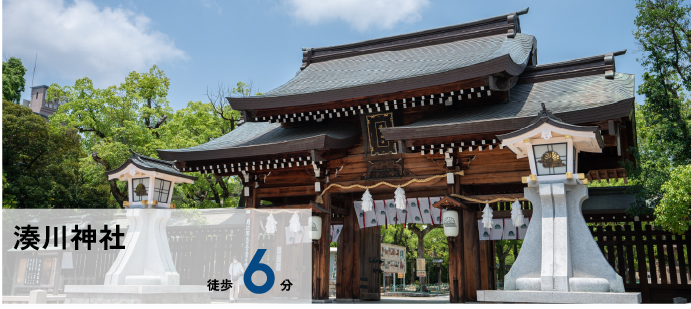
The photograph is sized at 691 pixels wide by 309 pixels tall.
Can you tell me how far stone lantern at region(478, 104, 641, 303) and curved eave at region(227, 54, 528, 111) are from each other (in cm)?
267

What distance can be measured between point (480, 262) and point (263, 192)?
5.44 meters

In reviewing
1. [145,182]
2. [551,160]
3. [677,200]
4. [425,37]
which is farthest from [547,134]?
[425,37]

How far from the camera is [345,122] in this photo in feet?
38.7

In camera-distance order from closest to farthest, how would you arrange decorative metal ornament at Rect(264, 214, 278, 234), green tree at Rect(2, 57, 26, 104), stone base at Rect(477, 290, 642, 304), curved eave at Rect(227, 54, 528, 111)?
stone base at Rect(477, 290, 642, 304) → curved eave at Rect(227, 54, 528, 111) → decorative metal ornament at Rect(264, 214, 278, 234) → green tree at Rect(2, 57, 26, 104)

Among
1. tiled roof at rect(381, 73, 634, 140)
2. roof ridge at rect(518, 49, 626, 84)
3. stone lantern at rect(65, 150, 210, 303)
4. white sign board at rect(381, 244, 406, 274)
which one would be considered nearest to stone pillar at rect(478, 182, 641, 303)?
tiled roof at rect(381, 73, 634, 140)

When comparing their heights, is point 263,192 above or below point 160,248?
above

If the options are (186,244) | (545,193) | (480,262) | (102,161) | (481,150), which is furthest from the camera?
(102,161)

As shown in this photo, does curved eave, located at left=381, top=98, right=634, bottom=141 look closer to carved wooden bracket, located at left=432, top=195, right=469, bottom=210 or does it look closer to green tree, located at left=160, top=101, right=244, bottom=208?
carved wooden bracket, located at left=432, top=195, right=469, bottom=210

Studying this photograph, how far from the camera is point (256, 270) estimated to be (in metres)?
12.4

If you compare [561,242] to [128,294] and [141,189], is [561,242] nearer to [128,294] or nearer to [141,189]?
[128,294]

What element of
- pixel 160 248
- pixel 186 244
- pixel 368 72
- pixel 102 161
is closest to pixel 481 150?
pixel 368 72

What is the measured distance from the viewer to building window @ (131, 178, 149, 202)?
9.87 meters

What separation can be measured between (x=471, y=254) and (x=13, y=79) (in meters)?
24.8

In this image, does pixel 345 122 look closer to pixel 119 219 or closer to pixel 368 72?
pixel 368 72
